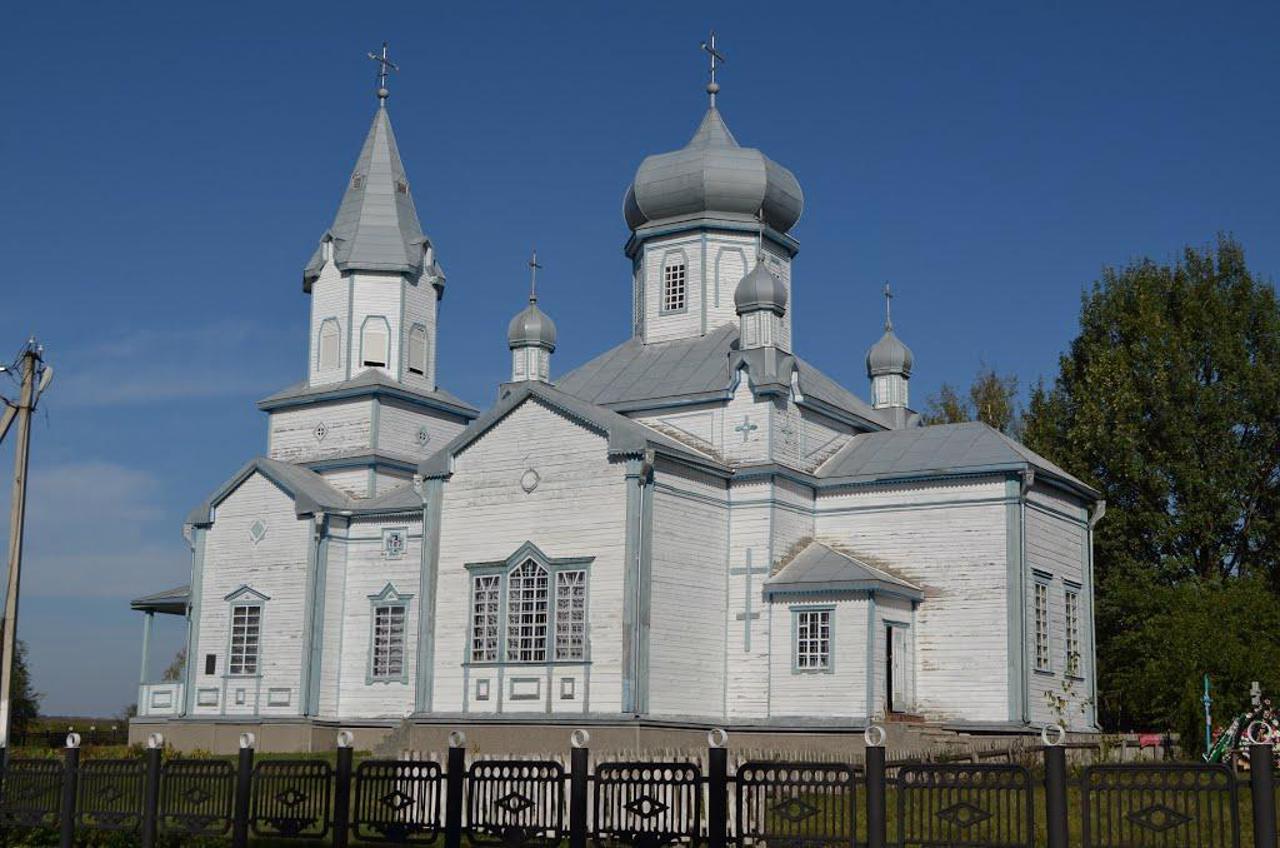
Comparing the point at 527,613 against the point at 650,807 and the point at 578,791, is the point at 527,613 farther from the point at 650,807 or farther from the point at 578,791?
the point at 650,807

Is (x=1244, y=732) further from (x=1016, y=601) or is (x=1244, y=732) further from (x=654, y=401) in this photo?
(x=654, y=401)

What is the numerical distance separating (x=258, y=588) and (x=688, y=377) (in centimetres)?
907

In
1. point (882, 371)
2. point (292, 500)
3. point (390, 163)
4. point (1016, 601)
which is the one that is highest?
point (390, 163)

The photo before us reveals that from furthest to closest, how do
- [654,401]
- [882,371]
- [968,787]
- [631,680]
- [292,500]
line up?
[882,371] < [292,500] < [654,401] < [631,680] < [968,787]

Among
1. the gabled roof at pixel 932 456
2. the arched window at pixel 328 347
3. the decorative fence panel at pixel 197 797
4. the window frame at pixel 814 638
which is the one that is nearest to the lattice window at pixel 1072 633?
the gabled roof at pixel 932 456

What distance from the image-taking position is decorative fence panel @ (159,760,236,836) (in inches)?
544

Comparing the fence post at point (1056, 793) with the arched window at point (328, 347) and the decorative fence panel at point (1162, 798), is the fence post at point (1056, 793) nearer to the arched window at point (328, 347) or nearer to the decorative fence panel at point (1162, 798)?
the decorative fence panel at point (1162, 798)

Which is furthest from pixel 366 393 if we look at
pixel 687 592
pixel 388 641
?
pixel 687 592

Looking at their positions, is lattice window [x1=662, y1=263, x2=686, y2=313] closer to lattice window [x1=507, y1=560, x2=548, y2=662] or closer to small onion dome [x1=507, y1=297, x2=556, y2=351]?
small onion dome [x1=507, y1=297, x2=556, y2=351]

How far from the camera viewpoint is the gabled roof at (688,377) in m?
26.8

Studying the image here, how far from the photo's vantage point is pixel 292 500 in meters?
29.0

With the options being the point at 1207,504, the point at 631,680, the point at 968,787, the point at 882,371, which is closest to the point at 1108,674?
the point at 1207,504

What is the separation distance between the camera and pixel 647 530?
78.6 feet

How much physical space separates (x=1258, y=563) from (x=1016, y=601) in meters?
12.6
